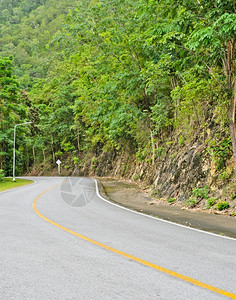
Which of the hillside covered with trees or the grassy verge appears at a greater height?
the hillside covered with trees

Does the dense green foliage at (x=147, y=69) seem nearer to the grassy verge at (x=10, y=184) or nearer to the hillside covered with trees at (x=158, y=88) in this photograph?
the hillside covered with trees at (x=158, y=88)

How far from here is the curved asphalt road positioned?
3.81 metres

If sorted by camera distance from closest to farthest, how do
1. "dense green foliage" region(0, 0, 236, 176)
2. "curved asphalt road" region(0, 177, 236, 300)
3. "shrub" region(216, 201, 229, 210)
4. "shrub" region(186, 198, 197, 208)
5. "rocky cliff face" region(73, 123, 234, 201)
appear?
"curved asphalt road" region(0, 177, 236, 300)
"dense green foliage" region(0, 0, 236, 176)
"shrub" region(216, 201, 229, 210)
"shrub" region(186, 198, 197, 208)
"rocky cliff face" region(73, 123, 234, 201)

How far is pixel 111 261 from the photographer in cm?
507

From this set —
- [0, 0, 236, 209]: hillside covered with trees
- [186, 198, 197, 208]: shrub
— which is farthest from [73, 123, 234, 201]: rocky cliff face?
[186, 198, 197, 208]: shrub

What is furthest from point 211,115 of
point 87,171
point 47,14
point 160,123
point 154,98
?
point 47,14

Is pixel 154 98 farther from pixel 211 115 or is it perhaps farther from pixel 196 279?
pixel 196 279

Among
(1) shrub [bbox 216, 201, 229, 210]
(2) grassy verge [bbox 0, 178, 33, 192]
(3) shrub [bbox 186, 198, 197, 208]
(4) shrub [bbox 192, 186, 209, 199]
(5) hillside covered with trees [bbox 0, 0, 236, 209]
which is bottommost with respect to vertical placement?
(2) grassy verge [bbox 0, 178, 33, 192]

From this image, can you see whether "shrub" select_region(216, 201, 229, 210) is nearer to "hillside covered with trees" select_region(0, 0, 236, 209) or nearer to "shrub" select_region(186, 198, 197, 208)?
"hillside covered with trees" select_region(0, 0, 236, 209)

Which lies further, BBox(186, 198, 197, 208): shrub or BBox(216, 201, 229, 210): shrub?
BBox(186, 198, 197, 208): shrub

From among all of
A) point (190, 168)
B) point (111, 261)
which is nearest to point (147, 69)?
point (190, 168)

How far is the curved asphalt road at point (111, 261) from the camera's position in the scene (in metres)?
3.81

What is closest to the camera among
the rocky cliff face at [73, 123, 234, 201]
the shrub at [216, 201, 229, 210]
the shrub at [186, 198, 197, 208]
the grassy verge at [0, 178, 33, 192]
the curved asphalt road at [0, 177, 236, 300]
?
the curved asphalt road at [0, 177, 236, 300]

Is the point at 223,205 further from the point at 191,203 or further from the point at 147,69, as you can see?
the point at 147,69
